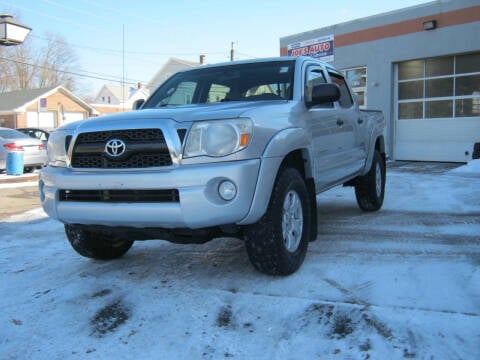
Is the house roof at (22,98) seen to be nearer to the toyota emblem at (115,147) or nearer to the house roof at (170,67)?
the house roof at (170,67)

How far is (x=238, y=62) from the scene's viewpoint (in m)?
5.19

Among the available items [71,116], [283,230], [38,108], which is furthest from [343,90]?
[71,116]

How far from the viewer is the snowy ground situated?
9.40 ft

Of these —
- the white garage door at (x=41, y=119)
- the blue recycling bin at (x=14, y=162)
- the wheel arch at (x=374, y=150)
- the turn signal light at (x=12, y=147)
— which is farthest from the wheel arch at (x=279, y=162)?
the white garage door at (x=41, y=119)

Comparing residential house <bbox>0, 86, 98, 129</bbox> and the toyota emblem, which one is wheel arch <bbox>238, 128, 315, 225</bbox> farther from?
residential house <bbox>0, 86, 98, 129</bbox>

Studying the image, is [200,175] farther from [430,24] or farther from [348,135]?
[430,24]

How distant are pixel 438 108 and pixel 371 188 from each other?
1047 cm

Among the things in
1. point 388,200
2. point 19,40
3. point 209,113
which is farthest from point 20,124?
point 209,113

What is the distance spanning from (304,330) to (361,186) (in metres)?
4.01

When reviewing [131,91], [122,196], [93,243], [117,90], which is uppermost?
[117,90]

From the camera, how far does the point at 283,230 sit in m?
3.84

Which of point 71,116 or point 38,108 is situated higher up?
point 38,108

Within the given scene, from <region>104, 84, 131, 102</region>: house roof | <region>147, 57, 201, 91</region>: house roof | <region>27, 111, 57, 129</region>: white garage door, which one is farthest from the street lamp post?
<region>104, 84, 131, 102</region>: house roof

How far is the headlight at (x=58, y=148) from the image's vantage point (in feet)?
13.0
